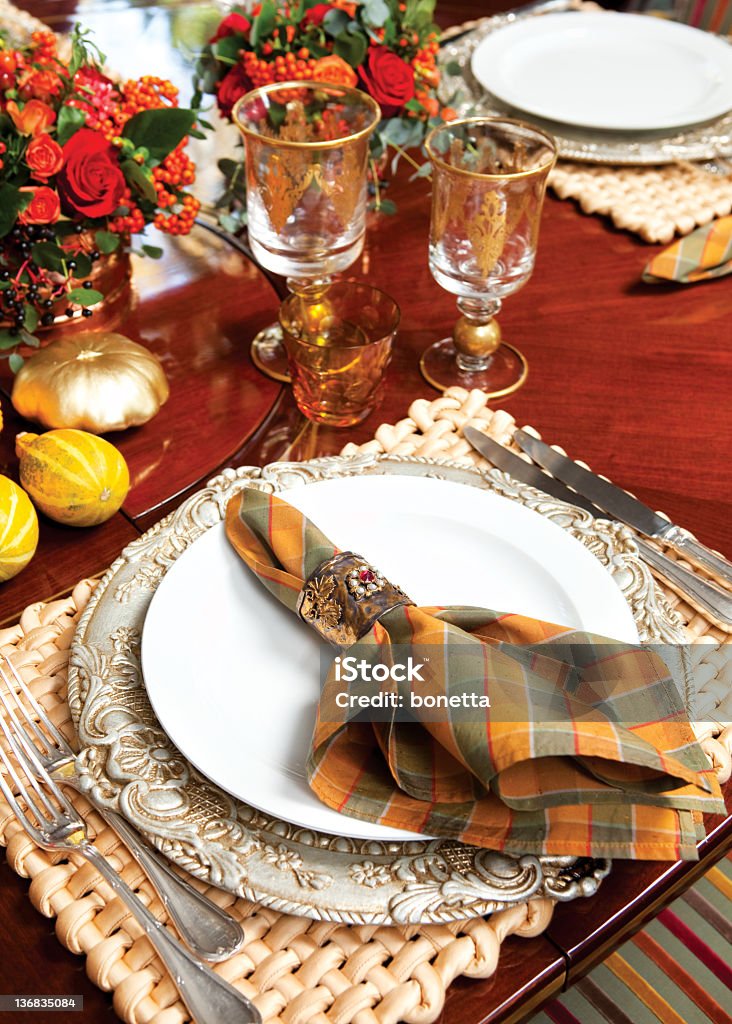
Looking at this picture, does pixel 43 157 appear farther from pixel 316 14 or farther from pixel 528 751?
pixel 528 751

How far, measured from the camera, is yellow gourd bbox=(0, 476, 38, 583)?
2.07 feet

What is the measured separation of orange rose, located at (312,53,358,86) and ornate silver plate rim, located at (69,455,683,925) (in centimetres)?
56

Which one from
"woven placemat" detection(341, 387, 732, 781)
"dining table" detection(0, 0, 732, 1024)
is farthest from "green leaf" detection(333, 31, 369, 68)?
"woven placemat" detection(341, 387, 732, 781)

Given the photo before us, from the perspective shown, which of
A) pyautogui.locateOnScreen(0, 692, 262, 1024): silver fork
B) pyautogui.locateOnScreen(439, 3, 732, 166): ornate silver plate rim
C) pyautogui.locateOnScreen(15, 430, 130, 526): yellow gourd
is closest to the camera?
pyautogui.locateOnScreen(0, 692, 262, 1024): silver fork

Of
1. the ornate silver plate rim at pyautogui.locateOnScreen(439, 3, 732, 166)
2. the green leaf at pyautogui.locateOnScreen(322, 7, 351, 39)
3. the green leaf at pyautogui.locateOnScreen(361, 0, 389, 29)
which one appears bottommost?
the ornate silver plate rim at pyautogui.locateOnScreen(439, 3, 732, 166)

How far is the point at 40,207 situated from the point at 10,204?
0.9 inches

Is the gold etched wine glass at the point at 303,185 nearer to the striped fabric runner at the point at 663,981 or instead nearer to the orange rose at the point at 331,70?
the orange rose at the point at 331,70

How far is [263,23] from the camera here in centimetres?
94

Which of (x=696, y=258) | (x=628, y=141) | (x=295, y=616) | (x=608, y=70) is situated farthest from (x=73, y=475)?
(x=608, y=70)

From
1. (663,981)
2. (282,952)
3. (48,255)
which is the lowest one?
(663,981)

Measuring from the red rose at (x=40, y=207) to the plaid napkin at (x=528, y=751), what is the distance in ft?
1.52

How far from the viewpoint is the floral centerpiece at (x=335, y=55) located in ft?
3.06

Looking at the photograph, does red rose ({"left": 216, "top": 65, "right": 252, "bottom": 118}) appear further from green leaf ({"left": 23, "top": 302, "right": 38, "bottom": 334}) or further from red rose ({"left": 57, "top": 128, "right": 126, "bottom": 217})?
green leaf ({"left": 23, "top": 302, "right": 38, "bottom": 334})

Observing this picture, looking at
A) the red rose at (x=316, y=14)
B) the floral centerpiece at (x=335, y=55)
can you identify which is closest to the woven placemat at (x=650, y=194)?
the floral centerpiece at (x=335, y=55)
